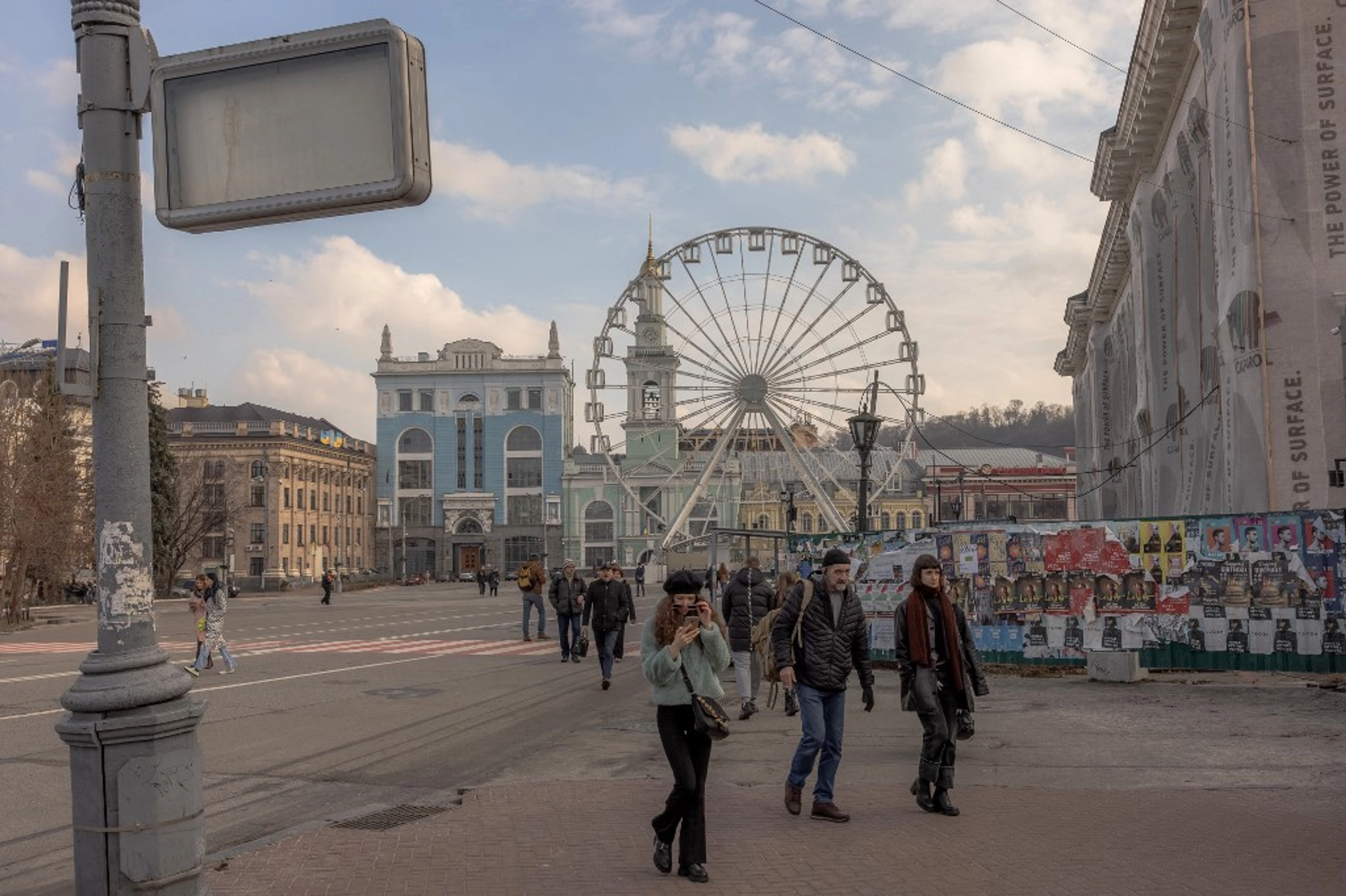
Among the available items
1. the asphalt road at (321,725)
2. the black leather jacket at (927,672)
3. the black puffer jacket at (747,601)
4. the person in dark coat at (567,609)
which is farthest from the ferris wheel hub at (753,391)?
the black leather jacket at (927,672)

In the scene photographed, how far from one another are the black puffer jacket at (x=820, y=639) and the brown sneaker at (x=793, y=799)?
0.71 metres

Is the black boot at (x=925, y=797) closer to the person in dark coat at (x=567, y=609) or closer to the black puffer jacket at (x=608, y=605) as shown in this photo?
the black puffer jacket at (x=608, y=605)

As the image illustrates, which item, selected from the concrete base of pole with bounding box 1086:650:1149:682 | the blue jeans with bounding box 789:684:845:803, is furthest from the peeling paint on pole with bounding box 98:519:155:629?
the concrete base of pole with bounding box 1086:650:1149:682

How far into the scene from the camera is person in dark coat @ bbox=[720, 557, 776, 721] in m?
15.1

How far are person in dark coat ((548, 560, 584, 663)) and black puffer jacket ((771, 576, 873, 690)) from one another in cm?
1394

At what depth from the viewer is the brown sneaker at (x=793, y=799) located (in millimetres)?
8797

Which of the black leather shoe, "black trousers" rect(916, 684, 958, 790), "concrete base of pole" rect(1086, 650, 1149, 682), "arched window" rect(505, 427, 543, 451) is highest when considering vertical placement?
"arched window" rect(505, 427, 543, 451)

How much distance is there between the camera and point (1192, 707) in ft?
47.5

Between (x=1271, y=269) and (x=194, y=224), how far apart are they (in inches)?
821

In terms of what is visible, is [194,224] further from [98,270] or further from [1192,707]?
[1192,707]

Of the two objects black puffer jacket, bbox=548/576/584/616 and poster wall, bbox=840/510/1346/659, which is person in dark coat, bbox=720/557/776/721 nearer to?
poster wall, bbox=840/510/1346/659

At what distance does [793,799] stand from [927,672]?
1.27 metres

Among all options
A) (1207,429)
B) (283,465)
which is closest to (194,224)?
(1207,429)

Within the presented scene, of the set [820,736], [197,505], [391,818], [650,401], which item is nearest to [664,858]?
[820,736]
